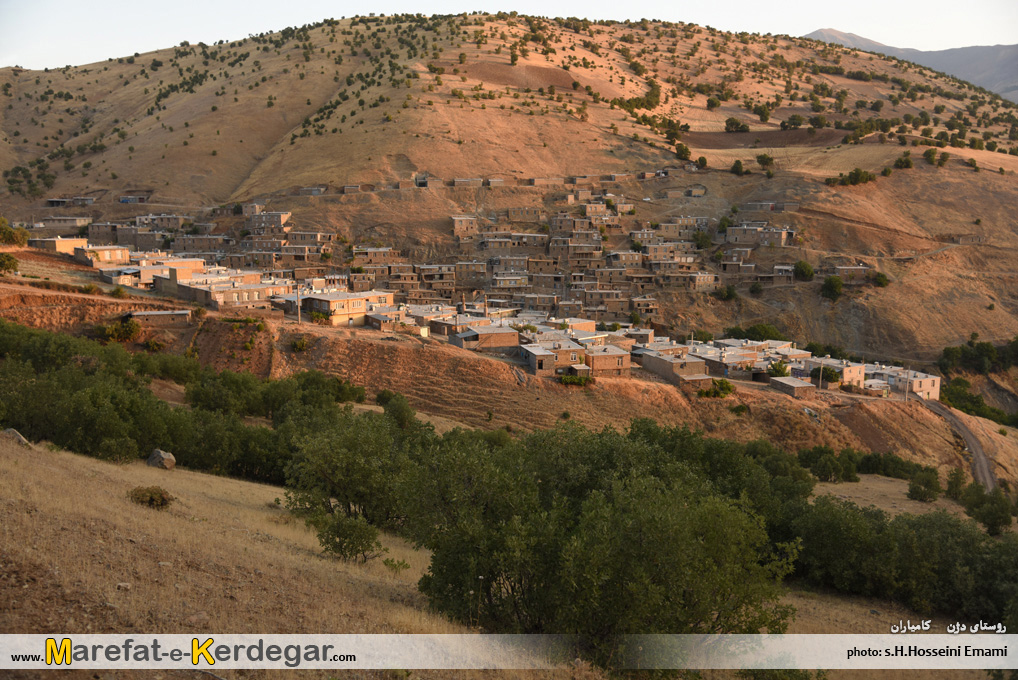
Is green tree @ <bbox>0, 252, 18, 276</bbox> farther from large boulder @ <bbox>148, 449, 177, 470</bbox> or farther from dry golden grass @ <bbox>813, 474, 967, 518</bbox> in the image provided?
dry golden grass @ <bbox>813, 474, 967, 518</bbox>

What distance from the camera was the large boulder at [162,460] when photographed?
16.8 meters

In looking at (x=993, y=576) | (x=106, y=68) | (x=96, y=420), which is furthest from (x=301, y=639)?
(x=106, y=68)

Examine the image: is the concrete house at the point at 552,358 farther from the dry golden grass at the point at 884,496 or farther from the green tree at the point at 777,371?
the dry golden grass at the point at 884,496

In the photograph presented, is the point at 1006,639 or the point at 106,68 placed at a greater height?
the point at 106,68

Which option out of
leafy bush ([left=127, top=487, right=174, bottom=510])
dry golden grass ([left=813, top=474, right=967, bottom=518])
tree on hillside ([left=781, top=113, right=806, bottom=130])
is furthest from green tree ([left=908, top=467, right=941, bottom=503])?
tree on hillside ([left=781, top=113, right=806, bottom=130])

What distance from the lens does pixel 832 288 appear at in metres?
50.4

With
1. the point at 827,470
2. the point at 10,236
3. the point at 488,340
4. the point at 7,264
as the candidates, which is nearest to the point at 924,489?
the point at 827,470

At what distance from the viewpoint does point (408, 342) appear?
108 ft

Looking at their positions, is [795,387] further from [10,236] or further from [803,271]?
[10,236]

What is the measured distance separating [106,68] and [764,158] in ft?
308

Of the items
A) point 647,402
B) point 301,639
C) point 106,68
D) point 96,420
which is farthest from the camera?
point 106,68

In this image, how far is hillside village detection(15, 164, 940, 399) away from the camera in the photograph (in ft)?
113

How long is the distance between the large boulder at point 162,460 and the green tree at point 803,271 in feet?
148

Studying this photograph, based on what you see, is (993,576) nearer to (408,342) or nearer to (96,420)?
(96,420)
